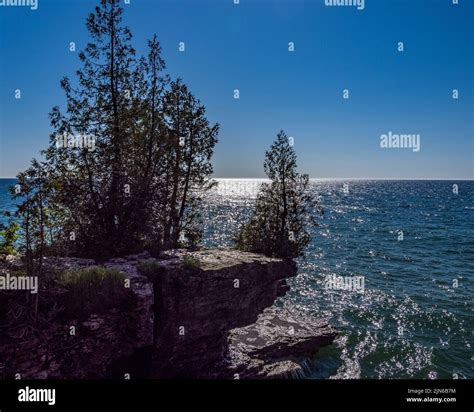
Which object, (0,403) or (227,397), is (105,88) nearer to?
(0,403)

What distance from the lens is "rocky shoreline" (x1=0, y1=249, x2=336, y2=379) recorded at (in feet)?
31.6

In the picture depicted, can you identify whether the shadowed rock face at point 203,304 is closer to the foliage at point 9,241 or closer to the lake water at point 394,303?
the foliage at point 9,241

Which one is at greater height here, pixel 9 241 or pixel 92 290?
pixel 9 241

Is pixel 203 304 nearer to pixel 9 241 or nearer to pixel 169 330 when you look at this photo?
pixel 169 330

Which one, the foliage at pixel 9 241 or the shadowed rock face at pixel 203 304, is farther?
the foliage at pixel 9 241

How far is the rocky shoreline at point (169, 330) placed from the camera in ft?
31.6

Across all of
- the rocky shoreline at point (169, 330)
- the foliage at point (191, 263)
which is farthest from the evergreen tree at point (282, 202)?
the foliage at point (191, 263)

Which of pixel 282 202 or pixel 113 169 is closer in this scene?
pixel 113 169

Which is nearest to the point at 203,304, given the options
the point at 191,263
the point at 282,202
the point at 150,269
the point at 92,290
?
the point at 191,263

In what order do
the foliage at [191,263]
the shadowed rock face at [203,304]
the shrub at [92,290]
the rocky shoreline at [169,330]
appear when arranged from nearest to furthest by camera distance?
the rocky shoreline at [169,330]
the shrub at [92,290]
the shadowed rock face at [203,304]
the foliage at [191,263]

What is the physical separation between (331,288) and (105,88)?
111ft

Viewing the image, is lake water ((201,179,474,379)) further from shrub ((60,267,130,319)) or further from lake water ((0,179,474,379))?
shrub ((60,267,130,319))

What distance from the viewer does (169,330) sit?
43.4 feet

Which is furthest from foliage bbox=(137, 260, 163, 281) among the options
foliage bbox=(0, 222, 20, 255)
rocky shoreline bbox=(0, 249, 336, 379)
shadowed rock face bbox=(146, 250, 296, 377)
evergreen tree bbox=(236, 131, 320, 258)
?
evergreen tree bbox=(236, 131, 320, 258)
